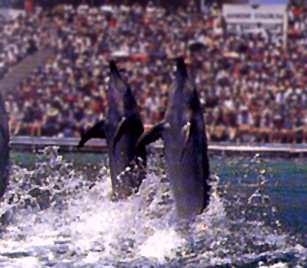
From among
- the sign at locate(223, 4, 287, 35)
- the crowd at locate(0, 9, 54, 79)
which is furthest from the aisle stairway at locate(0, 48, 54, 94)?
the sign at locate(223, 4, 287, 35)

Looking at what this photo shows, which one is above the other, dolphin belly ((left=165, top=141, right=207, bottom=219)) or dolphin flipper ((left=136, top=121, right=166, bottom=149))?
dolphin flipper ((left=136, top=121, right=166, bottom=149))

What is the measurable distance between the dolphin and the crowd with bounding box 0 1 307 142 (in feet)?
50.0

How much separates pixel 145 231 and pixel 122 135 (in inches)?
38.0

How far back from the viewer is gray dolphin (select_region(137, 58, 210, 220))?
980 centimetres

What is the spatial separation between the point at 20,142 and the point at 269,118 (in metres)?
6.52

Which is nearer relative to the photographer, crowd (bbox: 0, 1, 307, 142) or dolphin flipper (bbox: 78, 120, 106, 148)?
dolphin flipper (bbox: 78, 120, 106, 148)

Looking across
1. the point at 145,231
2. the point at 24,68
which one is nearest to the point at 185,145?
the point at 145,231

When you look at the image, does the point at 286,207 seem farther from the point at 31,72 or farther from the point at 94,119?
the point at 31,72

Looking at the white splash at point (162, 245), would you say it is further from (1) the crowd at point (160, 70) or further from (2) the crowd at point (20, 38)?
(2) the crowd at point (20, 38)

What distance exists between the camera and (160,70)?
102ft

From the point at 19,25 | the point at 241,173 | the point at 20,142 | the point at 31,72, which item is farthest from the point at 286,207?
the point at 19,25

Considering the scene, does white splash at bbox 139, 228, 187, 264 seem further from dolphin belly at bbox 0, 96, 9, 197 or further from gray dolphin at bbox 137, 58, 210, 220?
dolphin belly at bbox 0, 96, 9, 197

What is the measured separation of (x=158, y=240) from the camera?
10273 millimetres

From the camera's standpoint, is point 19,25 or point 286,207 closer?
point 286,207
